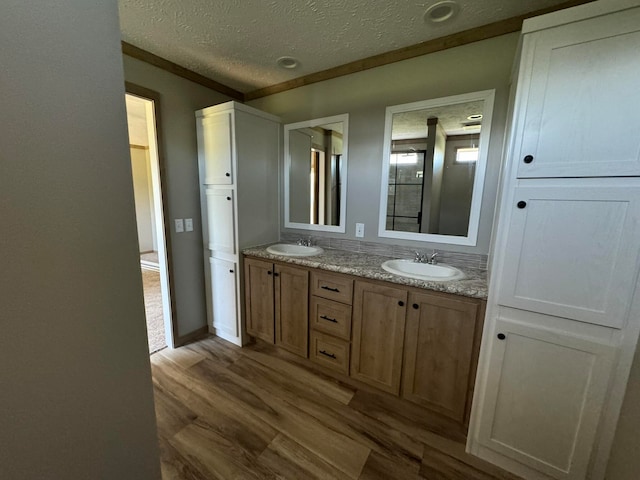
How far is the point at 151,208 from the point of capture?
5.55 metres

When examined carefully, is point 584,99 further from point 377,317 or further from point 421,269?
point 377,317

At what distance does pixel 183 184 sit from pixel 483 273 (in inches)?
96.8

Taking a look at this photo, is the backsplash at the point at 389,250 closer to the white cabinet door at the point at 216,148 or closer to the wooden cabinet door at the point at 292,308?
the wooden cabinet door at the point at 292,308

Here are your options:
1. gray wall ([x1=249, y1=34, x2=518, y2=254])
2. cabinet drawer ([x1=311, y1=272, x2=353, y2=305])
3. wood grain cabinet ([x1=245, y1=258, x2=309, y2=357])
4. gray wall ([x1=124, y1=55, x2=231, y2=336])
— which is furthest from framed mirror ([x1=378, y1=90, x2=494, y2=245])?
gray wall ([x1=124, y1=55, x2=231, y2=336])

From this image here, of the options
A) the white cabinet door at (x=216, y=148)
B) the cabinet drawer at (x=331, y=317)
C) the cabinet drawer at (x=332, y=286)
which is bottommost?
the cabinet drawer at (x=331, y=317)

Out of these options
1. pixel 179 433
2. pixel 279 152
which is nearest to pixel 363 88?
pixel 279 152

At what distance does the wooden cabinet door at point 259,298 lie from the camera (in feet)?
7.20

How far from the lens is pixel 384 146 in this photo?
2.04 m

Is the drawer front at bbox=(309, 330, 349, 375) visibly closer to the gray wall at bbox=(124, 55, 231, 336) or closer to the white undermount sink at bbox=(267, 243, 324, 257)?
the white undermount sink at bbox=(267, 243, 324, 257)

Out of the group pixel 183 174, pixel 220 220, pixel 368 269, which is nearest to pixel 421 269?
pixel 368 269

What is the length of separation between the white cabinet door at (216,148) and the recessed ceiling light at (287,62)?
0.57 meters

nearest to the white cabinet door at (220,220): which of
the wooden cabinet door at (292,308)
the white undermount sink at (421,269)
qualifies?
the wooden cabinet door at (292,308)

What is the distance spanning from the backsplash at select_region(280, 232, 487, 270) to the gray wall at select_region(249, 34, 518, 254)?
4 centimetres

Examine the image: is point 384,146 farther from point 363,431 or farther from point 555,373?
point 363,431
